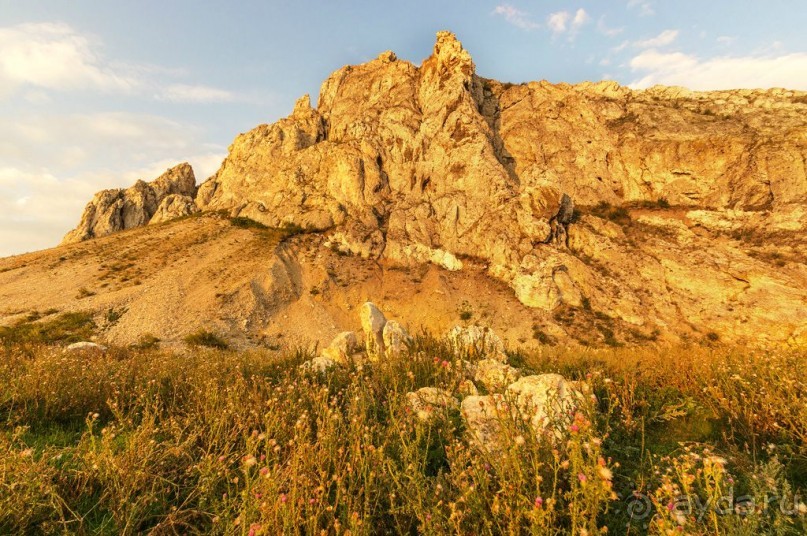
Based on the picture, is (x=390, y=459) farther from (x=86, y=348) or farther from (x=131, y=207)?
(x=131, y=207)

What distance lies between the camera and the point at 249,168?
65188mm

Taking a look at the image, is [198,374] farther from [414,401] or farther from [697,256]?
[697,256]

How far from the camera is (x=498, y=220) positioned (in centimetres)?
4816

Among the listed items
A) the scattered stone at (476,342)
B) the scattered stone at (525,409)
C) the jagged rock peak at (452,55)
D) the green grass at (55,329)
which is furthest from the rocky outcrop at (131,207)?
the scattered stone at (525,409)

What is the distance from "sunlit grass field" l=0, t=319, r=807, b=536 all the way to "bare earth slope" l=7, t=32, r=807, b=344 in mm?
30568

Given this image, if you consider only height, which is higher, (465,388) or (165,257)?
(165,257)

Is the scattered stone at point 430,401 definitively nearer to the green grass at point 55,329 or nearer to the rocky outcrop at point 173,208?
the green grass at point 55,329

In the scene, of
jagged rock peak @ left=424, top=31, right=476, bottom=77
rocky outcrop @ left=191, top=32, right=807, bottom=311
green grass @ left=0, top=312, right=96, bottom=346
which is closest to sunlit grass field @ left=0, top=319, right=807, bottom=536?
green grass @ left=0, top=312, right=96, bottom=346

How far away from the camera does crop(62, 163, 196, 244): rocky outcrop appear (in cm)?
6775

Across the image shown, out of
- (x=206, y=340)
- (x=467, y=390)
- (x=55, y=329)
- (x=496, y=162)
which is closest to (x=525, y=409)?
(x=467, y=390)

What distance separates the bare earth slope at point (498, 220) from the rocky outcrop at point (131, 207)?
40.3 inches

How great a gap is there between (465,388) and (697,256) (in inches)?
2015

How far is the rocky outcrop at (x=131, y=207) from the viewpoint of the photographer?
222 ft

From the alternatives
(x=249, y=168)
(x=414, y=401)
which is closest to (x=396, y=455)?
(x=414, y=401)
